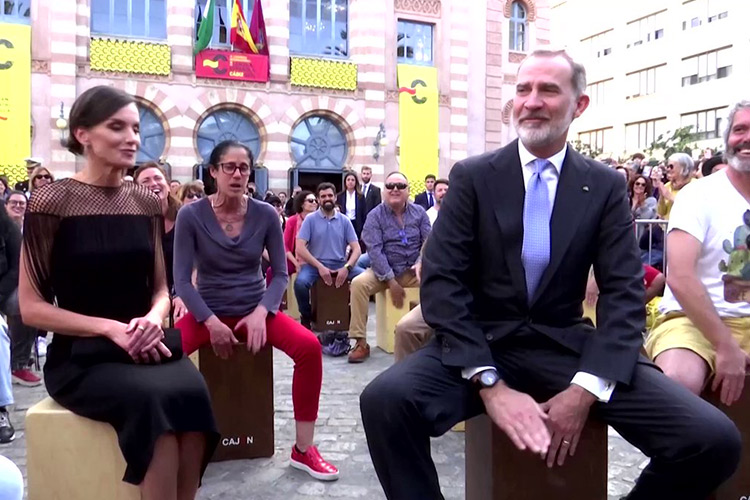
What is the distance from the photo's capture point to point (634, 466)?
3971mm

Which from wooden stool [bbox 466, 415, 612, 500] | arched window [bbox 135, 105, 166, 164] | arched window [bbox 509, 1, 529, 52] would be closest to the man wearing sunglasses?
wooden stool [bbox 466, 415, 612, 500]

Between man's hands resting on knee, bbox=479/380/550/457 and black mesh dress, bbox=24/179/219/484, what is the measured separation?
47.1 inches

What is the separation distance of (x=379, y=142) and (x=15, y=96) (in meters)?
9.83

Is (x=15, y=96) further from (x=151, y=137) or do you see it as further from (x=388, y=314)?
(x=388, y=314)

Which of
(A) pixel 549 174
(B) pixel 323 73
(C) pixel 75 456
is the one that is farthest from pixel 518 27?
(C) pixel 75 456

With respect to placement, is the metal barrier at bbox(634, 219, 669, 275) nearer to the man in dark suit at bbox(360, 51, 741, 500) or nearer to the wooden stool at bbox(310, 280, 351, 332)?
the wooden stool at bbox(310, 280, 351, 332)

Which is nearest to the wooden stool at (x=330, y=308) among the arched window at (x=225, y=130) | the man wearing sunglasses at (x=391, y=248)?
the man wearing sunglasses at (x=391, y=248)

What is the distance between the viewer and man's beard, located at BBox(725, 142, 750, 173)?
10.8 feet

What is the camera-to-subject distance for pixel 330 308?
7703 millimetres

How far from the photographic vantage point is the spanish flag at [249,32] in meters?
19.1

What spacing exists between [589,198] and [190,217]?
241 cm

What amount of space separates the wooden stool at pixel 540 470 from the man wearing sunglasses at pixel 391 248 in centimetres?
429

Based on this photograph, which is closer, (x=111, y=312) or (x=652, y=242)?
(x=111, y=312)

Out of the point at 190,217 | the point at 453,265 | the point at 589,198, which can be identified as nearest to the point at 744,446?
the point at 589,198
